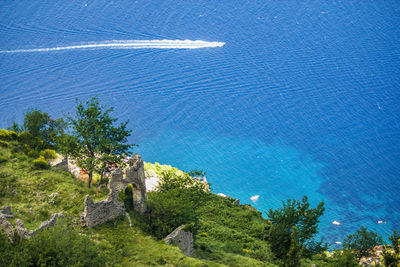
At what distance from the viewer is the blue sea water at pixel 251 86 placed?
50688mm

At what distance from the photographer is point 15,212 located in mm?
26734

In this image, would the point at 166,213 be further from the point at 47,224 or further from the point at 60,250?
the point at 60,250

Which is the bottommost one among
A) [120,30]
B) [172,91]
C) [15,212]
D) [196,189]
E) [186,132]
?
[15,212]

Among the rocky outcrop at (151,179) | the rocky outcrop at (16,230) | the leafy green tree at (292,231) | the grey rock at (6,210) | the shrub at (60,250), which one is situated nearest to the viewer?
the shrub at (60,250)

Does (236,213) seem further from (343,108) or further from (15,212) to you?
(343,108)

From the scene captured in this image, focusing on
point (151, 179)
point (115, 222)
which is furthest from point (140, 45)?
point (115, 222)

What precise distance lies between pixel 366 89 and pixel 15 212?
54.3 m

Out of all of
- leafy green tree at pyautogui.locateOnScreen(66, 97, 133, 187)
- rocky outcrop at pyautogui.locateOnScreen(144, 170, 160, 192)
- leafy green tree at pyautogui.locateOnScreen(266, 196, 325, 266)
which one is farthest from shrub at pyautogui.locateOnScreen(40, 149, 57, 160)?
leafy green tree at pyautogui.locateOnScreen(266, 196, 325, 266)

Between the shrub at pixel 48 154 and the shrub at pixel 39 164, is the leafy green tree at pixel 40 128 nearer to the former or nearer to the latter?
the shrub at pixel 48 154

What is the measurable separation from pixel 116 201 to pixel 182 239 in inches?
199

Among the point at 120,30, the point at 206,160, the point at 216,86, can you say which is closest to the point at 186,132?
the point at 206,160

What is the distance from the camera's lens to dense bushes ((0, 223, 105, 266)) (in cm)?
1925

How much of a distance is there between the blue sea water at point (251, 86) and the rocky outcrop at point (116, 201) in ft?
69.3

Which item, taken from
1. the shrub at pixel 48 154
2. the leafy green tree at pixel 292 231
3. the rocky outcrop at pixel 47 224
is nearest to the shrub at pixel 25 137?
the shrub at pixel 48 154
